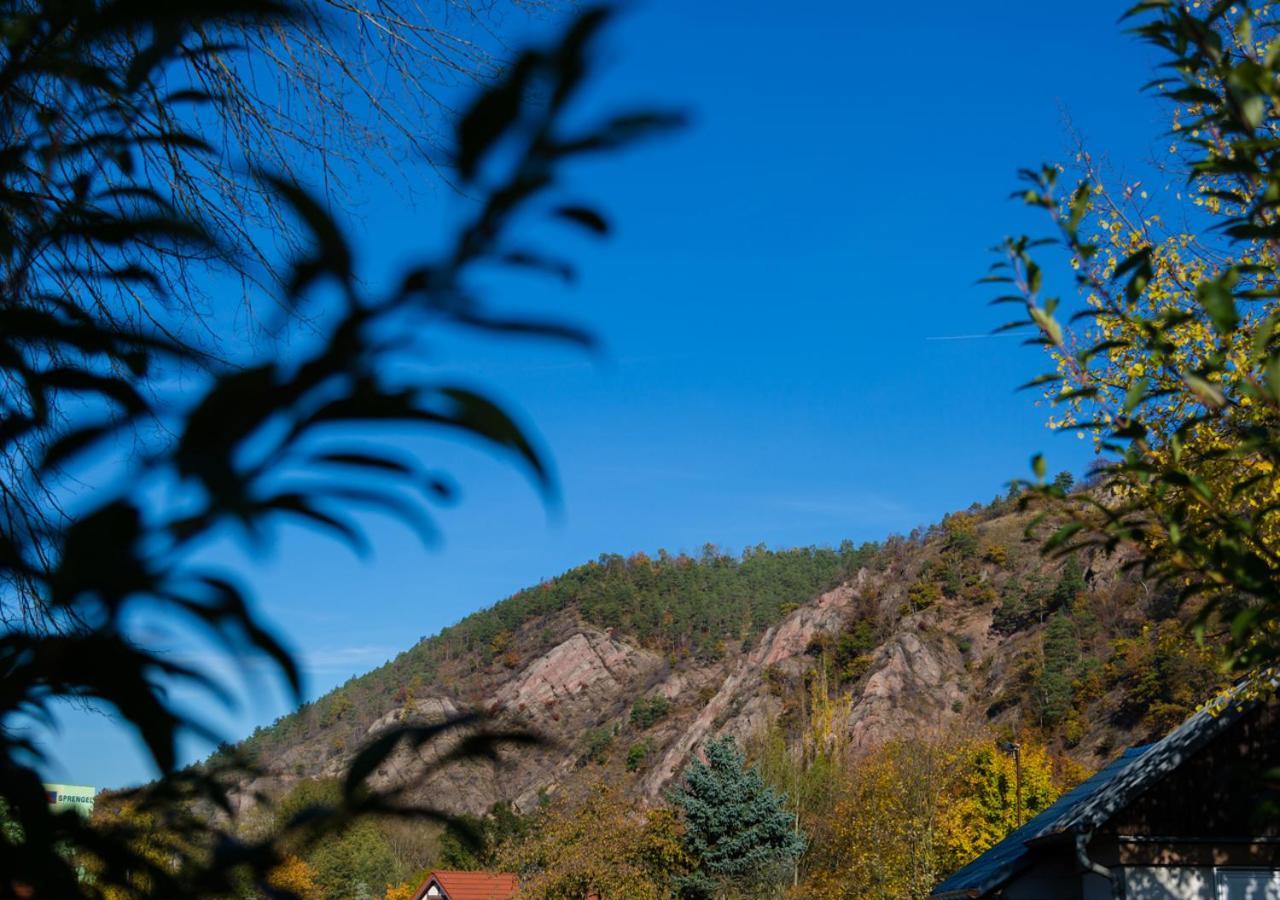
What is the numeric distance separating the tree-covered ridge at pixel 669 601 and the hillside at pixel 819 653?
24cm

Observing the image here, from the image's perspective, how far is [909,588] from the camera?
84.8 meters

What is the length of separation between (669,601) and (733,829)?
75706mm

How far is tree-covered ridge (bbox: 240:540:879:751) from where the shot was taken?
110m

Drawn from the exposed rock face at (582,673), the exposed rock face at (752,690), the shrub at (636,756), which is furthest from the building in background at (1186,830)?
the exposed rock face at (582,673)

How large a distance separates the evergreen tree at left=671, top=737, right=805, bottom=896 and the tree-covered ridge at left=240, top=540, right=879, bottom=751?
5434 cm

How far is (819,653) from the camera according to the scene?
83500mm

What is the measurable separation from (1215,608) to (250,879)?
229cm

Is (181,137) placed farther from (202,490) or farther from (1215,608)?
(1215,608)

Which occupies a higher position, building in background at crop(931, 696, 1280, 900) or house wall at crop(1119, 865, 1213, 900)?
building in background at crop(931, 696, 1280, 900)

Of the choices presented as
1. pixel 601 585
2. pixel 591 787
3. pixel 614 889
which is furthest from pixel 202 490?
pixel 601 585

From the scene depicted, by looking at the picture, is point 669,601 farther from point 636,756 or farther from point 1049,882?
point 1049,882

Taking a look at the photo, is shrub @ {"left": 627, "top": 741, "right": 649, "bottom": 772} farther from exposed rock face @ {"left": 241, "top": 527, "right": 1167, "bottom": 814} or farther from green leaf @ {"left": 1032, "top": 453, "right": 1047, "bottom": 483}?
green leaf @ {"left": 1032, "top": 453, "right": 1047, "bottom": 483}

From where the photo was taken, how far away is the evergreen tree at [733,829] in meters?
41.2

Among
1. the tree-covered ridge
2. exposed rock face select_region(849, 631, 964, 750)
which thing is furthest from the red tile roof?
the tree-covered ridge
